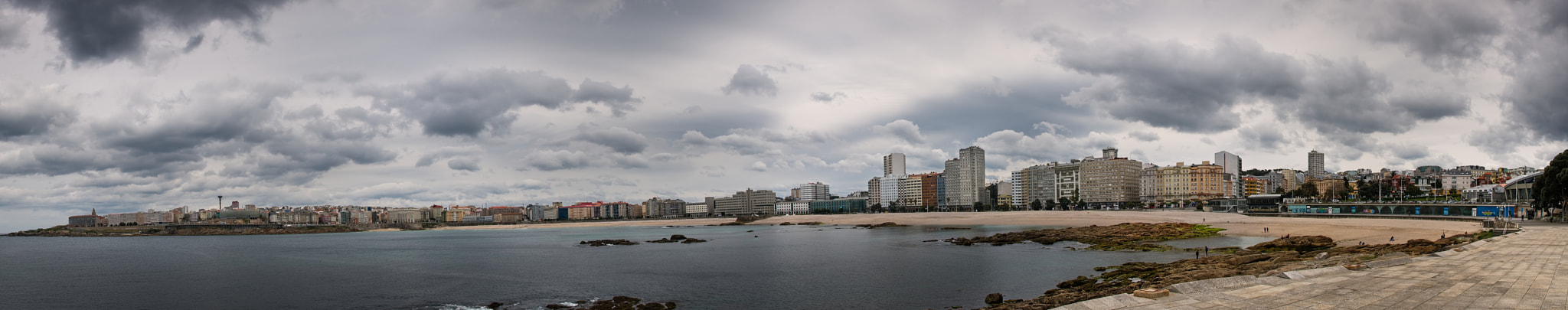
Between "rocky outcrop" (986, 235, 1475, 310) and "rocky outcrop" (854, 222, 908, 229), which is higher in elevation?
"rocky outcrop" (986, 235, 1475, 310)

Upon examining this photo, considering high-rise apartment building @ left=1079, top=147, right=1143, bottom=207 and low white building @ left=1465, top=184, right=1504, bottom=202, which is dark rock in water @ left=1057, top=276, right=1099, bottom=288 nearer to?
low white building @ left=1465, top=184, right=1504, bottom=202

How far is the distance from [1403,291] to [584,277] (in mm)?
32208

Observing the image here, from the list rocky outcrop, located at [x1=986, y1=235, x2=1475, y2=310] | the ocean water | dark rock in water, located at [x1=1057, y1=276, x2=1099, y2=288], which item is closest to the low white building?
the ocean water

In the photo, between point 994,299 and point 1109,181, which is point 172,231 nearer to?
point 994,299

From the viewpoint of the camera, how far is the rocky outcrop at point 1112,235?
5003 centimetres

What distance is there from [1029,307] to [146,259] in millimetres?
70211

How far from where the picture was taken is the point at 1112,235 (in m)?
53.2

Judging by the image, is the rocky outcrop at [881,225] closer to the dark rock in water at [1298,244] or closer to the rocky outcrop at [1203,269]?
the dark rock in water at [1298,244]

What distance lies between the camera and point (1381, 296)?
39.7ft

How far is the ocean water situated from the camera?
2822cm

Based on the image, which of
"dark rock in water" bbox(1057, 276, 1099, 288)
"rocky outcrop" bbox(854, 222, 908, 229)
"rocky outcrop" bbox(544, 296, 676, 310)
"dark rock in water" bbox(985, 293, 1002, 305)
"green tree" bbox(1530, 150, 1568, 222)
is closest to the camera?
"dark rock in water" bbox(985, 293, 1002, 305)

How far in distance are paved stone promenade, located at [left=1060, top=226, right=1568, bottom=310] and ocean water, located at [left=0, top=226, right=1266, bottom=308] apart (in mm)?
11171

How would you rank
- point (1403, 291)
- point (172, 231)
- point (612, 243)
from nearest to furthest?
point (1403, 291) < point (612, 243) < point (172, 231)

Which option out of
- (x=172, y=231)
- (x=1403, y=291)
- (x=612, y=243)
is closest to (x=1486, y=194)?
(x=612, y=243)
